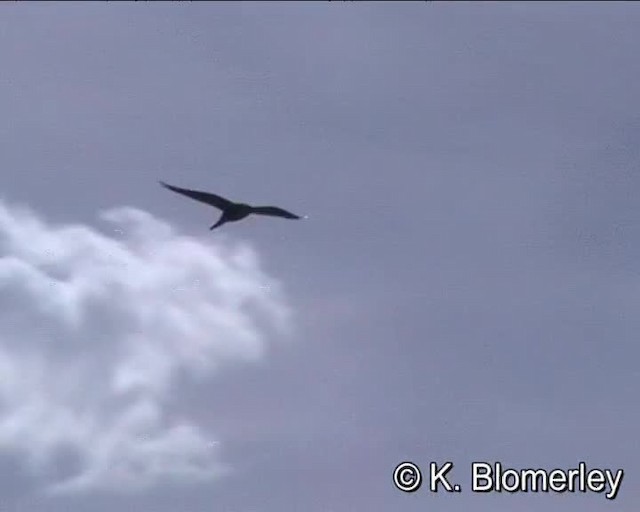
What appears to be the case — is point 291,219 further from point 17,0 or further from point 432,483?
point 432,483

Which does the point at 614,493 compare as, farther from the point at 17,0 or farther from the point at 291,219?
the point at 17,0

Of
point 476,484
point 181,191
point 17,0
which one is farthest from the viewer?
point 476,484

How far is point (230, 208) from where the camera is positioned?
165 feet

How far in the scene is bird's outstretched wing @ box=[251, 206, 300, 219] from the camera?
4902 centimetres

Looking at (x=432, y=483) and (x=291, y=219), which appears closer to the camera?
(x=291, y=219)

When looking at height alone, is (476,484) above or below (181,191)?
below

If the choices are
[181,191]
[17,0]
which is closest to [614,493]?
[181,191]

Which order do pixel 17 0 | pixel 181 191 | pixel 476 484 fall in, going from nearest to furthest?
pixel 17 0 → pixel 181 191 → pixel 476 484

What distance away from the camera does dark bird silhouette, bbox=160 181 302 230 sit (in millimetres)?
49250

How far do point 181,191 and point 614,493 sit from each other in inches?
1543

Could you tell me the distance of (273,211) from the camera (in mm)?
49406

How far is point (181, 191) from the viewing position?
161 ft

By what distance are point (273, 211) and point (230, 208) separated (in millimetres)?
2813

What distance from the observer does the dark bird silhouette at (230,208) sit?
162 feet
